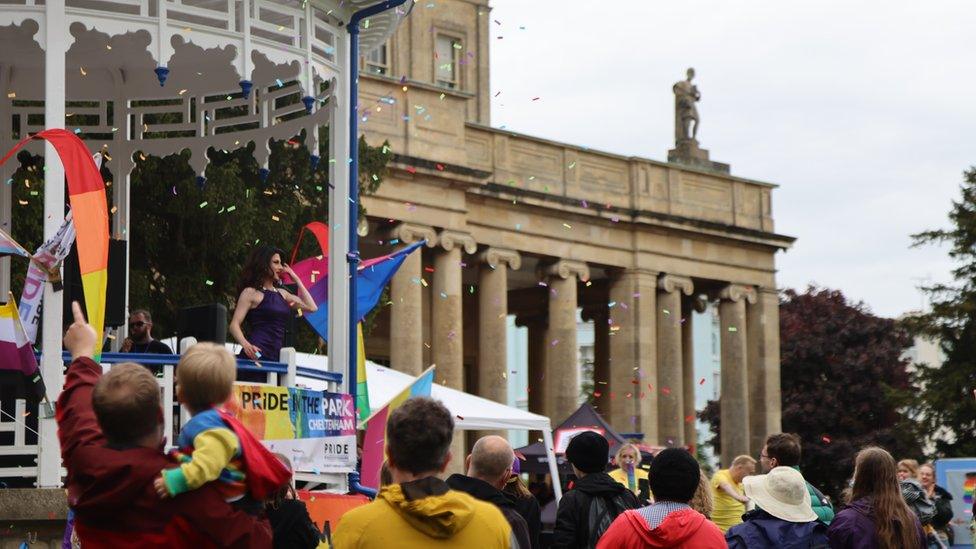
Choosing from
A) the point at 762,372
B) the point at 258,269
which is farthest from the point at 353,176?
the point at 762,372

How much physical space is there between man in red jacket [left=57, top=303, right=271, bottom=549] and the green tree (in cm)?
3975

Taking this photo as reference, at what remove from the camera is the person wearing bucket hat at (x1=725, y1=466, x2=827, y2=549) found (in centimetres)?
908

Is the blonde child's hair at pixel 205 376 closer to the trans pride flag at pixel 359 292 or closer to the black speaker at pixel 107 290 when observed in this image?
the black speaker at pixel 107 290

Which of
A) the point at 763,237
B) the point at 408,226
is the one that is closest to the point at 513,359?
the point at 763,237

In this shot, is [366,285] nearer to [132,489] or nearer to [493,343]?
[132,489]

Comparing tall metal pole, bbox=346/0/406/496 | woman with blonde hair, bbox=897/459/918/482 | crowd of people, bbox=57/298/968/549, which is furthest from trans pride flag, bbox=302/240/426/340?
crowd of people, bbox=57/298/968/549

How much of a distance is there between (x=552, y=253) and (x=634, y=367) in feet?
13.3

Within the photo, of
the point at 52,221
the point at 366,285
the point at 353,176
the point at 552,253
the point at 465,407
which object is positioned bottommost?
the point at 465,407

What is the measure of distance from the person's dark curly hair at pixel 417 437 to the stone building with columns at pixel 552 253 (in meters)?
31.8

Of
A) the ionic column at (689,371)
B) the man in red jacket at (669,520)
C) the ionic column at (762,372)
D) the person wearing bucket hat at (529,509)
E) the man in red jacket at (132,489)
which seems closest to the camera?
the man in red jacket at (132,489)

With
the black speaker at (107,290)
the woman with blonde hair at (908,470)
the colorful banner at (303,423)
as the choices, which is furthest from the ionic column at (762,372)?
the black speaker at (107,290)

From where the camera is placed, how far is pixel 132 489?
5.60 m

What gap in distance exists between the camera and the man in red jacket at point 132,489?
5613 millimetres

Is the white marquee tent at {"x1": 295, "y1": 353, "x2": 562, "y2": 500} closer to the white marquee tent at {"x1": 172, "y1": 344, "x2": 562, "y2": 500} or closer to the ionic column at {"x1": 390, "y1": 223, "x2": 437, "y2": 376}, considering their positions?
the white marquee tent at {"x1": 172, "y1": 344, "x2": 562, "y2": 500}
